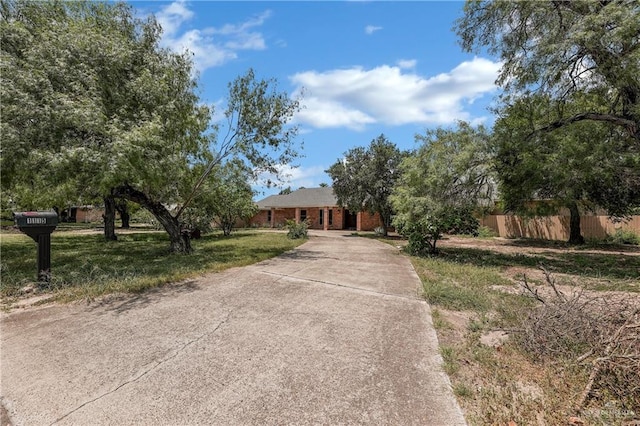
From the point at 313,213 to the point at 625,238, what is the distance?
21789mm

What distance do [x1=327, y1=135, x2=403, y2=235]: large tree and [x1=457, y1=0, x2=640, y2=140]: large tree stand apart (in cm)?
1017

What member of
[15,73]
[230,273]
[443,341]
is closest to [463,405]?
[443,341]

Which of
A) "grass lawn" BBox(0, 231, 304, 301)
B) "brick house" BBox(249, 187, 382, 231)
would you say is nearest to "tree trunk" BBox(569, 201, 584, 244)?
"brick house" BBox(249, 187, 382, 231)

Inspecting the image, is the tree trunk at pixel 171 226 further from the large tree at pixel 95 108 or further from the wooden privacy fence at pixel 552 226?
the wooden privacy fence at pixel 552 226

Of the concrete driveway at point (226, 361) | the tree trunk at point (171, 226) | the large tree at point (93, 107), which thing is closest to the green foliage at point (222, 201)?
the tree trunk at point (171, 226)

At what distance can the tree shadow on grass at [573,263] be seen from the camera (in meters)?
8.82

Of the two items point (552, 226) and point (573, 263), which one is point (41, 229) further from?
point (552, 226)

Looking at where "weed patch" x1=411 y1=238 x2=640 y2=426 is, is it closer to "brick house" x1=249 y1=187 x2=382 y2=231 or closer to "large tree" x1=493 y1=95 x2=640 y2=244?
"large tree" x1=493 y1=95 x2=640 y2=244

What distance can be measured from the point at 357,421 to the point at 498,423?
42.3 inches

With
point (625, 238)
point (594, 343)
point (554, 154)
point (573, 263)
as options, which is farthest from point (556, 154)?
point (625, 238)

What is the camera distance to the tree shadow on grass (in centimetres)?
882

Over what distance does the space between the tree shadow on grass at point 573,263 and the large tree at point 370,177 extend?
832 cm

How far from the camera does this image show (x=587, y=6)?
8242mm

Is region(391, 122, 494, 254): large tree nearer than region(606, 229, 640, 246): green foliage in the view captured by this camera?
Yes
